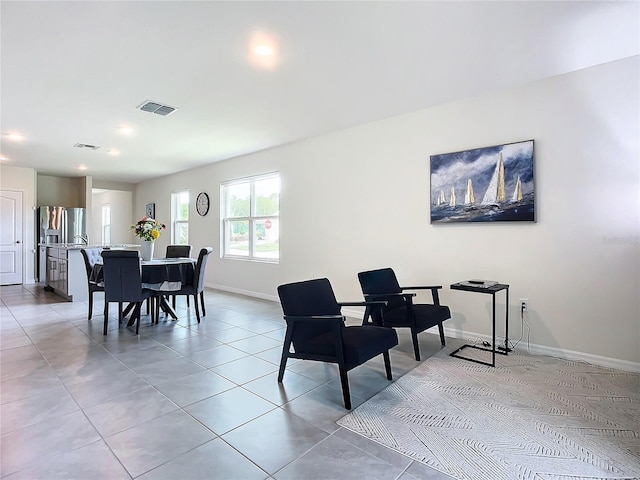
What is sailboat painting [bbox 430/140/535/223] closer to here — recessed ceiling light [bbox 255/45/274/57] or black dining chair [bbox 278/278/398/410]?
black dining chair [bbox 278/278/398/410]

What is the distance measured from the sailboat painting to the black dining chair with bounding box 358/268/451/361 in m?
0.93

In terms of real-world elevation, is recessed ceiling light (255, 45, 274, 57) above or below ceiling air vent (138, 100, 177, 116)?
above

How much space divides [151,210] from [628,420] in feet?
30.8

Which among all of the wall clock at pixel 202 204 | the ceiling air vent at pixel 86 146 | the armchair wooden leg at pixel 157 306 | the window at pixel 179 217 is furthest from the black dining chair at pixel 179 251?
the window at pixel 179 217


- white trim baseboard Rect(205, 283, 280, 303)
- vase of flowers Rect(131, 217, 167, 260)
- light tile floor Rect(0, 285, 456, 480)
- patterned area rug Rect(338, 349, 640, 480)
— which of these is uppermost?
vase of flowers Rect(131, 217, 167, 260)

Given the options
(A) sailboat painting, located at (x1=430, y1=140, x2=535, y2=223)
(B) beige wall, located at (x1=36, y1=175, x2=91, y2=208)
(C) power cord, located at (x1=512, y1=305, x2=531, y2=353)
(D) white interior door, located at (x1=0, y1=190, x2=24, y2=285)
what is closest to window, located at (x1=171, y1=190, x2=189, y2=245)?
(B) beige wall, located at (x1=36, y1=175, x2=91, y2=208)

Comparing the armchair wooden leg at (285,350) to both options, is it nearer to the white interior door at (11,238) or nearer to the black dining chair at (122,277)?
the black dining chair at (122,277)

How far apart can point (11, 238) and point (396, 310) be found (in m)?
8.44

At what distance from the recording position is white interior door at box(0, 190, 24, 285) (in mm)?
7383

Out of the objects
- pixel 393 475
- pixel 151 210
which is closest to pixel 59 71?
pixel 393 475

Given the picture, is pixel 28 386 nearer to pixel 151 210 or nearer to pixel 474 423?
pixel 474 423

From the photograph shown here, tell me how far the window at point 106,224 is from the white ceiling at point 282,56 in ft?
24.3

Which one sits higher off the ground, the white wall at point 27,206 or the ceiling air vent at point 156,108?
the ceiling air vent at point 156,108

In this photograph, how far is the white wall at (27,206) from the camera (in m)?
7.45
